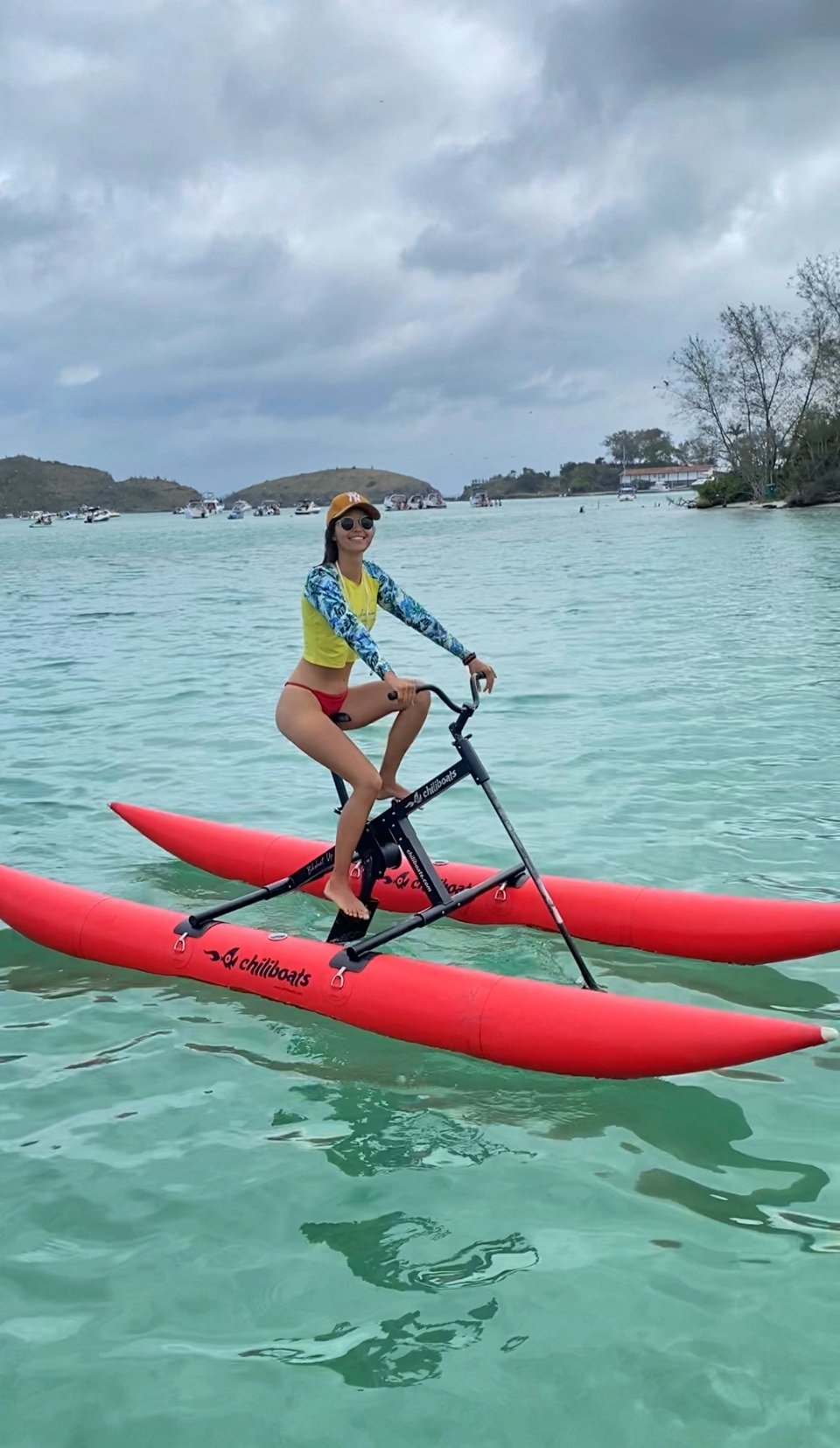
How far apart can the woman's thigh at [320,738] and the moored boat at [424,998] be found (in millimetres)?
932

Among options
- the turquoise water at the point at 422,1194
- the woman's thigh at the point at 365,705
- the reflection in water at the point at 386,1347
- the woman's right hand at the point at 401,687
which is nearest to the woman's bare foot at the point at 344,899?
the turquoise water at the point at 422,1194

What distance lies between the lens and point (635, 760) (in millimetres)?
11188

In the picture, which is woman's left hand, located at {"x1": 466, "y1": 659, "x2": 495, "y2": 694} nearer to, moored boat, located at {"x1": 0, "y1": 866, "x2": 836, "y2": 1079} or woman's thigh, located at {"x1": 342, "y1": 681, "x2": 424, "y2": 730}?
woman's thigh, located at {"x1": 342, "y1": 681, "x2": 424, "y2": 730}

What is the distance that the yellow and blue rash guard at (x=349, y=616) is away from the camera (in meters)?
5.73

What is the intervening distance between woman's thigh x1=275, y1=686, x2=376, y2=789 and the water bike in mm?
309

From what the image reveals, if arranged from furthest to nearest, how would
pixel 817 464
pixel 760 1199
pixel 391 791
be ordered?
pixel 817 464
pixel 391 791
pixel 760 1199

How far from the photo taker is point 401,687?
5.55 meters

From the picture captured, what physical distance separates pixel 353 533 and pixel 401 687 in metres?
0.85

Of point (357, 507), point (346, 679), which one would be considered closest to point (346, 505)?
point (357, 507)

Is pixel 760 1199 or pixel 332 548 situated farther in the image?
pixel 332 548

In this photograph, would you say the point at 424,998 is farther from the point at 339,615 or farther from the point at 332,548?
the point at 332,548

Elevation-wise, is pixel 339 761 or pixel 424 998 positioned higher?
pixel 339 761

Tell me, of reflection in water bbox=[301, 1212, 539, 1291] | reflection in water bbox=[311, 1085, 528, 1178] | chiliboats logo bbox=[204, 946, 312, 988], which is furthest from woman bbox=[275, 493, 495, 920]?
reflection in water bbox=[301, 1212, 539, 1291]

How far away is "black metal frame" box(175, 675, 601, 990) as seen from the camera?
19.1 ft
